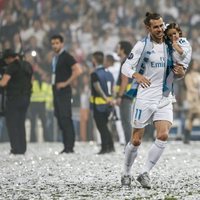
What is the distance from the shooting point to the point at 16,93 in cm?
1777

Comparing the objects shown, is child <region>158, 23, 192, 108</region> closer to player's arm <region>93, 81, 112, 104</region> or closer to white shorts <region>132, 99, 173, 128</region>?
white shorts <region>132, 99, 173, 128</region>

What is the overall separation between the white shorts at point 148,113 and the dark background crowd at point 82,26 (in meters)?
13.1

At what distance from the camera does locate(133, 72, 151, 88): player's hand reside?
11.1 meters

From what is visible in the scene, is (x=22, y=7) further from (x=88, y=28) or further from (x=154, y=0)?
(x=154, y=0)

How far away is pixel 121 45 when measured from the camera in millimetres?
17594

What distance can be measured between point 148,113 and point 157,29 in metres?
0.95

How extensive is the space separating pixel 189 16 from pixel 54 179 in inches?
664

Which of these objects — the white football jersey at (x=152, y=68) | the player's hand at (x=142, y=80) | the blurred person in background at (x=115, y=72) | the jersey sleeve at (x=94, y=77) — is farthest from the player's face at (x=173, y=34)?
the blurred person in background at (x=115, y=72)

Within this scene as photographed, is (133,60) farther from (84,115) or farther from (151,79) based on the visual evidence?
(84,115)

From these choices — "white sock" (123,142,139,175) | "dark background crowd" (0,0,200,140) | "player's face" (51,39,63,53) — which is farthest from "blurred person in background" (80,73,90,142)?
"white sock" (123,142,139,175)

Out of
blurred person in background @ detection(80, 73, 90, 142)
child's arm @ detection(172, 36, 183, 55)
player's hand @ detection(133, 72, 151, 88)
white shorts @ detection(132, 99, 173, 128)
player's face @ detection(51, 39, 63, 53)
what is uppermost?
player's face @ detection(51, 39, 63, 53)

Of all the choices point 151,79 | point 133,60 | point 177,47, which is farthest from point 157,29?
point 151,79

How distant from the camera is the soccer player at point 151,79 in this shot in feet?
36.7

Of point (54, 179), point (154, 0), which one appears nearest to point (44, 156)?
point (54, 179)
